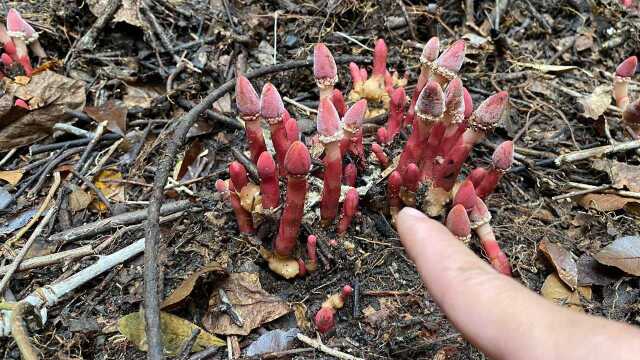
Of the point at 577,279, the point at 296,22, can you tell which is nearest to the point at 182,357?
the point at 577,279

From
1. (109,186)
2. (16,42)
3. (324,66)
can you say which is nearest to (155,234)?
(109,186)

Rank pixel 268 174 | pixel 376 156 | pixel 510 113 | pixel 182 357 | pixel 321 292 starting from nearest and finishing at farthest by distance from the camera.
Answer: pixel 182 357, pixel 268 174, pixel 321 292, pixel 376 156, pixel 510 113

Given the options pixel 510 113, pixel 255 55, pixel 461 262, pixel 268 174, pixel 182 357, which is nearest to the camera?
pixel 461 262

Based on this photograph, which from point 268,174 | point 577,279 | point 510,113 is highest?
point 268,174

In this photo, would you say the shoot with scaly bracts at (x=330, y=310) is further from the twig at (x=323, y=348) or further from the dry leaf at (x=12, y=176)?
the dry leaf at (x=12, y=176)

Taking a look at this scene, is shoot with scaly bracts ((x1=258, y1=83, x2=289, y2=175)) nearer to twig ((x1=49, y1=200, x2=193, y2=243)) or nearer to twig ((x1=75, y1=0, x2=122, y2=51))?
twig ((x1=49, y1=200, x2=193, y2=243))

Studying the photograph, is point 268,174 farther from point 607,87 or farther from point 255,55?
point 607,87

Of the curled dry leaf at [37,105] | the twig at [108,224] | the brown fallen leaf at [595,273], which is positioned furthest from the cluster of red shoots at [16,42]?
the brown fallen leaf at [595,273]
